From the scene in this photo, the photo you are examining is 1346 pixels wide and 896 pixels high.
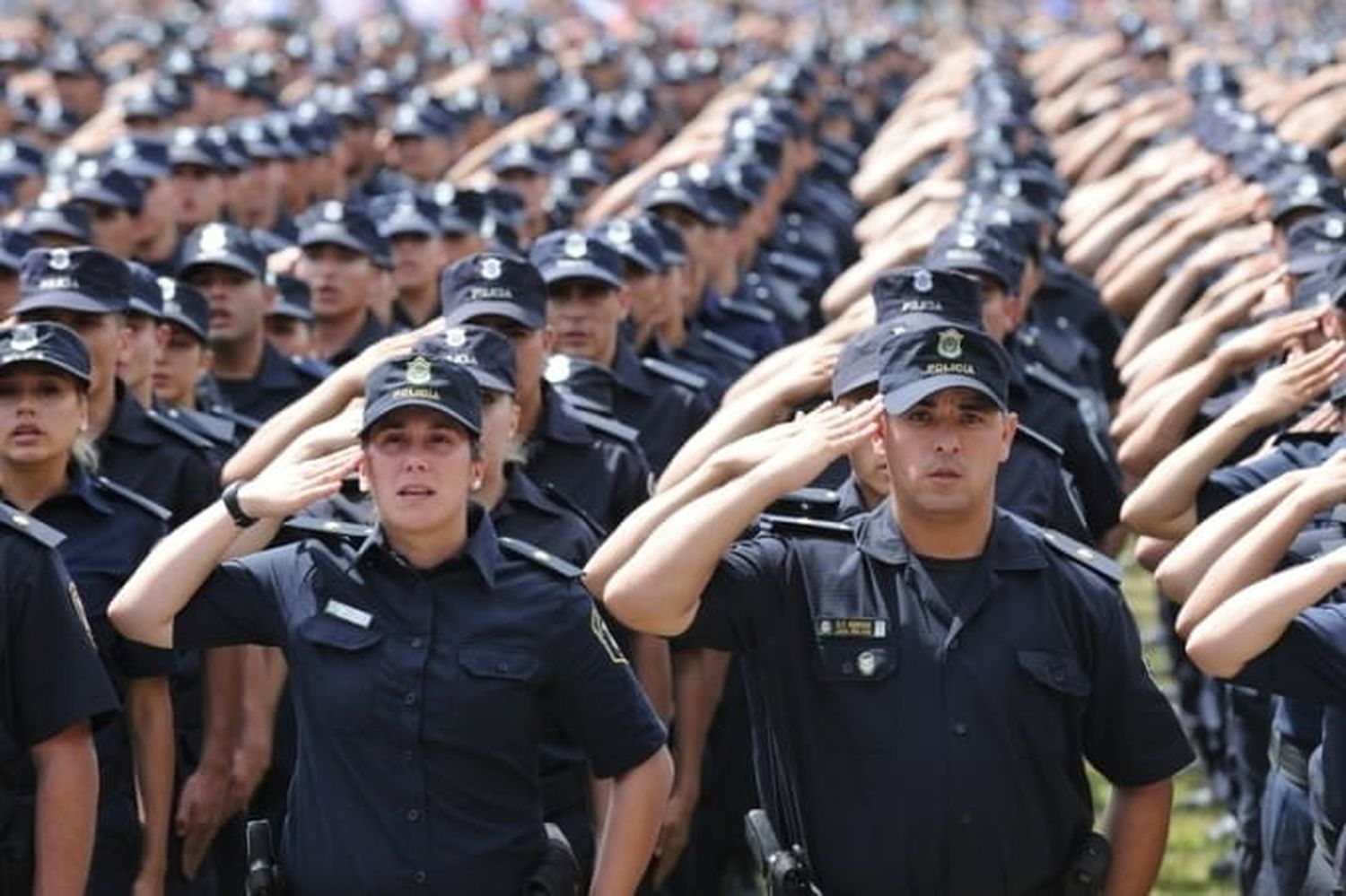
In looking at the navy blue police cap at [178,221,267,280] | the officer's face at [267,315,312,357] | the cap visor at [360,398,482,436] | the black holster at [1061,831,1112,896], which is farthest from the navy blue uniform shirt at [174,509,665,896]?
the officer's face at [267,315,312,357]

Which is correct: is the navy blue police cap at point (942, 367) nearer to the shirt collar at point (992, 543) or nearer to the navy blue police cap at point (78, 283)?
the shirt collar at point (992, 543)

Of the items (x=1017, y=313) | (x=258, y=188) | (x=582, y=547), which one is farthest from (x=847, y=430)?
(x=258, y=188)

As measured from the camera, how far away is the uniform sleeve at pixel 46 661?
623 centimetres

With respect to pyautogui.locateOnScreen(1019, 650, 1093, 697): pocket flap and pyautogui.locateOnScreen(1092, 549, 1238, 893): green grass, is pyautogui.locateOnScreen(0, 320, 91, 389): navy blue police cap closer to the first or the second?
pyautogui.locateOnScreen(1019, 650, 1093, 697): pocket flap

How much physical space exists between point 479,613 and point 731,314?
560 centimetres

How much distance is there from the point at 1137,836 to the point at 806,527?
88cm

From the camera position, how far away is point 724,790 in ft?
30.5

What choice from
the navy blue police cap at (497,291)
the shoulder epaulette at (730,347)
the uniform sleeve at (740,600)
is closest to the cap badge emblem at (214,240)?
the shoulder epaulette at (730,347)

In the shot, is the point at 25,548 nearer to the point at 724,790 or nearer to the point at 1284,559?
the point at 1284,559

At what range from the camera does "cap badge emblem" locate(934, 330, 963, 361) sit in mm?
6008

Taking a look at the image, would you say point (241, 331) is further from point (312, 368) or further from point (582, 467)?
point (582, 467)

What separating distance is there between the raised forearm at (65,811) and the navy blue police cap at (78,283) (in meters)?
2.22

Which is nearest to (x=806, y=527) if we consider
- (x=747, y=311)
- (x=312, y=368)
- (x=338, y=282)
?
(x=312, y=368)

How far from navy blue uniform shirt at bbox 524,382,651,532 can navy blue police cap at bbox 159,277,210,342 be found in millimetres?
1472
